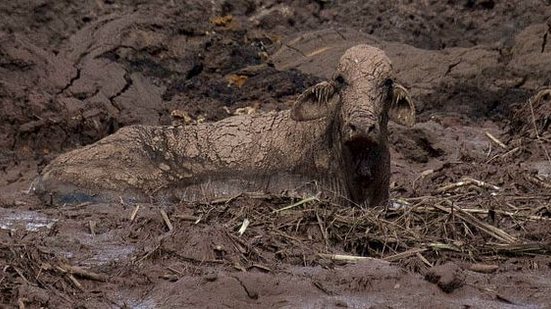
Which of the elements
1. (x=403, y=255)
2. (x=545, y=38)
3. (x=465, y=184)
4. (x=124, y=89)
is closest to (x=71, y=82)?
(x=124, y=89)

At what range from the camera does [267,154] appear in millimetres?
11008

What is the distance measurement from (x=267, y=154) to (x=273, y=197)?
8.19 ft

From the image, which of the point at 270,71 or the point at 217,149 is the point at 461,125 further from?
the point at 217,149

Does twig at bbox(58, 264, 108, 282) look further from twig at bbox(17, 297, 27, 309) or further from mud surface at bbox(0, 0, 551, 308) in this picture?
twig at bbox(17, 297, 27, 309)

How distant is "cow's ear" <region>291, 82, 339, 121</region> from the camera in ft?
33.4

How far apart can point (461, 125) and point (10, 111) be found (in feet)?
18.5

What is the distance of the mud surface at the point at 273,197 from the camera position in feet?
21.8

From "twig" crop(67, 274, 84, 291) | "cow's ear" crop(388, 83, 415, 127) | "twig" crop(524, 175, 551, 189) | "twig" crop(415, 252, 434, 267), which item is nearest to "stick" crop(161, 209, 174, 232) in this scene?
"twig" crop(67, 274, 84, 291)

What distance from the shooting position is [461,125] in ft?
51.6

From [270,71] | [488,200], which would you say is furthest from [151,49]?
[488,200]

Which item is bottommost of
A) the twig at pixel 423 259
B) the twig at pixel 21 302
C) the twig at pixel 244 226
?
the twig at pixel 423 259

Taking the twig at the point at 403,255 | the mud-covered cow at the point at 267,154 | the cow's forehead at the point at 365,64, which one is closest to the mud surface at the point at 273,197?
the twig at the point at 403,255

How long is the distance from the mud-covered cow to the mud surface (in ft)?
1.90

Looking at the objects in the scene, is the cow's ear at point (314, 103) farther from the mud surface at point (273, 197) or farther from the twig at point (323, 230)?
the twig at point (323, 230)
